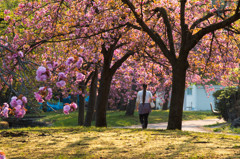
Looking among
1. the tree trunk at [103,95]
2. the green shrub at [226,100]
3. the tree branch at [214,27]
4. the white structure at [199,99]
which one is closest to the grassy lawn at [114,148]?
the tree branch at [214,27]

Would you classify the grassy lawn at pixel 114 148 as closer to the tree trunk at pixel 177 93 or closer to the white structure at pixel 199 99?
the tree trunk at pixel 177 93

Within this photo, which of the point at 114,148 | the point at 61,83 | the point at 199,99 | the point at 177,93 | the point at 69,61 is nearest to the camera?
the point at 61,83

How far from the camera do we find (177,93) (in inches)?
519

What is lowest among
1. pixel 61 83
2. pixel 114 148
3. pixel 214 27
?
pixel 114 148

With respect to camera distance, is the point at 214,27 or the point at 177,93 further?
the point at 177,93

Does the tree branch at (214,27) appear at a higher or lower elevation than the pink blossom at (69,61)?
higher

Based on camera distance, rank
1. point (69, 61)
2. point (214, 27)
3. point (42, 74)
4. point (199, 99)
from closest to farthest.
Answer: point (42, 74) < point (69, 61) < point (214, 27) < point (199, 99)

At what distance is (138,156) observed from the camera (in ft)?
22.4

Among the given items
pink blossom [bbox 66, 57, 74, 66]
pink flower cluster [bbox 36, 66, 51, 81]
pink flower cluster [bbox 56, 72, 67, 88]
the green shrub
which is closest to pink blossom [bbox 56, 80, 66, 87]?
pink flower cluster [bbox 56, 72, 67, 88]

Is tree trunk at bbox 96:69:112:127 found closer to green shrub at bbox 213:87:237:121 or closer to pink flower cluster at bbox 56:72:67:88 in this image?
green shrub at bbox 213:87:237:121

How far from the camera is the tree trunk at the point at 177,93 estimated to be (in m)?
13.1

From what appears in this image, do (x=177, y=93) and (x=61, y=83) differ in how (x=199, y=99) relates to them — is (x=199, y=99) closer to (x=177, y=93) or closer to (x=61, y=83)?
(x=177, y=93)

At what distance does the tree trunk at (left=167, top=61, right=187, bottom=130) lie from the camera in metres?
13.1

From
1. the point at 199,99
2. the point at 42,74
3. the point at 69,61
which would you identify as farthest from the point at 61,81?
the point at 199,99
